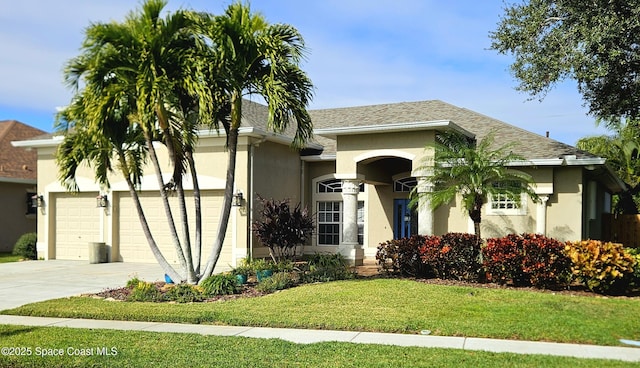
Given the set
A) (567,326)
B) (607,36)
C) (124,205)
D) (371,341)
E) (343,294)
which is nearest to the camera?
(371,341)

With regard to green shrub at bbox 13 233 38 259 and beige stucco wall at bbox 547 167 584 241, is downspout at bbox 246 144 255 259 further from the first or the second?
green shrub at bbox 13 233 38 259

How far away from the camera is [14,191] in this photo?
27.7 meters

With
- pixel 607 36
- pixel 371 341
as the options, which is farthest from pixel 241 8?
pixel 607 36

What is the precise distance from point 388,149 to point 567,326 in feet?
29.7

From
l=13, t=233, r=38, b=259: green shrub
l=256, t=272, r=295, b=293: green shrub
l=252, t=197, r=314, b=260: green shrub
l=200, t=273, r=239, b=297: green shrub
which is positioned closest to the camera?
l=200, t=273, r=239, b=297: green shrub

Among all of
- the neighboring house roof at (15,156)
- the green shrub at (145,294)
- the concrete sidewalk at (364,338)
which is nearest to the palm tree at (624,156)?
the concrete sidewalk at (364,338)

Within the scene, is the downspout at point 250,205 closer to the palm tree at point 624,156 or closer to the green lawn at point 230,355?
the green lawn at point 230,355

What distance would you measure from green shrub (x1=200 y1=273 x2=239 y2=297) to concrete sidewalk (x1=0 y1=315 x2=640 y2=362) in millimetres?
2690

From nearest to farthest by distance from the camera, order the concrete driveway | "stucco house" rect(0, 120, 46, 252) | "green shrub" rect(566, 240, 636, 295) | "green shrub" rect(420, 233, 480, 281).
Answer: "green shrub" rect(566, 240, 636, 295) < the concrete driveway < "green shrub" rect(420, 233, 480, 281) < "stucco house" rect(0, 120, 46, 252)

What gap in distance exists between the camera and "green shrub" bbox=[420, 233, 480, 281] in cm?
1388

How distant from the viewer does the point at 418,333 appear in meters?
8.98

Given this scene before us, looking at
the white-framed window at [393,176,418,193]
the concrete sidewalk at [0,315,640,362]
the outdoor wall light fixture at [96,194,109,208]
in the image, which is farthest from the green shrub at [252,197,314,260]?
the outdoor wall light fixture at [96,194,109,208]

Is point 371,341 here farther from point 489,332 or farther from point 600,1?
point 600,1

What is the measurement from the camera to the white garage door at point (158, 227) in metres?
19.4
